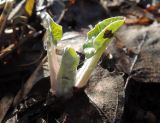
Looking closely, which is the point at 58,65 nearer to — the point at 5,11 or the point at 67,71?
the point at 67,71

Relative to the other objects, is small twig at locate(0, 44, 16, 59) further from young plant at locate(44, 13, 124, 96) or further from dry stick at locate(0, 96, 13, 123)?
young plant at locate(44, 13, 124, 96)

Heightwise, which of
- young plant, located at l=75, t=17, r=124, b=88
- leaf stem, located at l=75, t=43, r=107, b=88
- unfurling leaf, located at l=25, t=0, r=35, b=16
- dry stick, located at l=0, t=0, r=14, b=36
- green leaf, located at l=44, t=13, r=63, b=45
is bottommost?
leaf stem, located at l=75, t=43, r=107, b=88

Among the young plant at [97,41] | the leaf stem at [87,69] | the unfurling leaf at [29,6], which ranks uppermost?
the unfurling leaf at [29,6]

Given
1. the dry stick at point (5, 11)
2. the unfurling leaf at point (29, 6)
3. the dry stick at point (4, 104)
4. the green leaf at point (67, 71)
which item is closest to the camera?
the green leaf at point (67, 71)

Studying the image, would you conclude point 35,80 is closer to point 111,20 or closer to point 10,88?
point 10,88

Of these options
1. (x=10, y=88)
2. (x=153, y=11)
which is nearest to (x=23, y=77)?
(x=10, y=88)

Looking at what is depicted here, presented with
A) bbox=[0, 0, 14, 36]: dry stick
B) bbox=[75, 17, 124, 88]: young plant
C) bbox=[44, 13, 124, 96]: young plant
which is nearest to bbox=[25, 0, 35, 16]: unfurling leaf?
bbox=[0, 0, 14, 36]: dry stick

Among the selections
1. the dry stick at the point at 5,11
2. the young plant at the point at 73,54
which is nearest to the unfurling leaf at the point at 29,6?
the dry stick at the point at 5,11

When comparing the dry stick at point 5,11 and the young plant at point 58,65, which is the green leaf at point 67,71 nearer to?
the young plant at point 58,65
